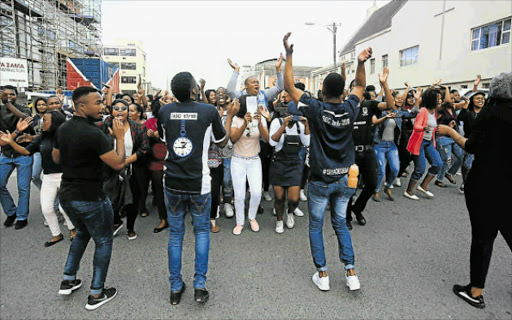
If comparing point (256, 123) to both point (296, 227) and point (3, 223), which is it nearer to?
point (296, 227)

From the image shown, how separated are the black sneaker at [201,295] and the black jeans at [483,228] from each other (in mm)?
2512

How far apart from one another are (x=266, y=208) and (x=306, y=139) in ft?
5.92

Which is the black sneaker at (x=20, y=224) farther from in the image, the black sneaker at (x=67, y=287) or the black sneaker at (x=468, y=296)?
the black sneaker at (x=468, y=296)

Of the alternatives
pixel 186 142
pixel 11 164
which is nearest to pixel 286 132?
pixel 186 142

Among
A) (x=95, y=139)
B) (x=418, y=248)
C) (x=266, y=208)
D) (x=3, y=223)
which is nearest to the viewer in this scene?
(x=95, y=139)

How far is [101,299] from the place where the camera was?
9.21 feet

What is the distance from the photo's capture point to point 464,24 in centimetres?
1811

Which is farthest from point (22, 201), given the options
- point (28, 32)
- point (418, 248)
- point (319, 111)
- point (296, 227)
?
point (28, 32)

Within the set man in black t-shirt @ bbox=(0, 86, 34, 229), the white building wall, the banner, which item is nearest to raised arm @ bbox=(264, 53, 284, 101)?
man in black t-shirt @ bbox=(0, 86, 34, 229)

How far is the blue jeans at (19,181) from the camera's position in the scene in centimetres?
468

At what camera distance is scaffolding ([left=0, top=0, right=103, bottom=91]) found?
54.6 ft

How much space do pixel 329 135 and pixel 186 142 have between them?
4.43 ft

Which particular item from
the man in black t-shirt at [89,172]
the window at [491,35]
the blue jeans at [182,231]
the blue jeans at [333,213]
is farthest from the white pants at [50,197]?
the window at [491,35]

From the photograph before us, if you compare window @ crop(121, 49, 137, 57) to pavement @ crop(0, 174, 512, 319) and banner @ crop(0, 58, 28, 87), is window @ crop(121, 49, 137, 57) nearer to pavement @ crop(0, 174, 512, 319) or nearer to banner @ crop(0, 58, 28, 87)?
banner @ crop(0, 58, 28, 87)
